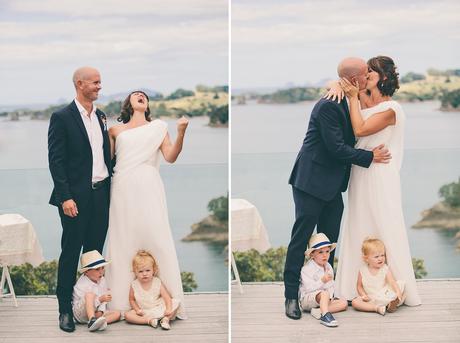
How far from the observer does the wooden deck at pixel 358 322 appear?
21.8ft

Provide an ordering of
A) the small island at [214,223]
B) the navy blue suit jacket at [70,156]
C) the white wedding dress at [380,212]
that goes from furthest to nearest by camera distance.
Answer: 1. the small island at [214,223]
2. the white wedding dress at [380,212]
3. the navy blue suit jacket at [70,156]

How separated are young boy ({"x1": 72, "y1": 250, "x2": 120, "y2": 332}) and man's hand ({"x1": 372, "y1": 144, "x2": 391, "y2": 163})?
176 cm

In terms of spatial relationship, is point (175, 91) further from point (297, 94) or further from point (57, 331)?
point (57, 331)

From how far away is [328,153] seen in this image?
664 cm

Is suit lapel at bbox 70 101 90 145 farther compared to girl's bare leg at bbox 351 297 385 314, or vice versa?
girl's bare leg at bbox 351 297 385 314

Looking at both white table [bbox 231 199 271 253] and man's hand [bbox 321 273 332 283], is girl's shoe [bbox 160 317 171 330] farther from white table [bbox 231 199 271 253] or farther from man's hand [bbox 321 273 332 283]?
man's hand [bbox 321 273 332 283]

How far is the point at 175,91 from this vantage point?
6855 mm

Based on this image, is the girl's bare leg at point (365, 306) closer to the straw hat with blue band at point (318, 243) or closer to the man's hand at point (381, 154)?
the straw hat with blue band at point (318, 243)

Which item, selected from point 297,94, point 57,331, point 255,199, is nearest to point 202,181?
point 255,199

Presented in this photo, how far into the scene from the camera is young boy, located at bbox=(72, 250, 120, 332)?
667 cm

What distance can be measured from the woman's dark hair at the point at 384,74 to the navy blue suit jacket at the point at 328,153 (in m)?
0.26

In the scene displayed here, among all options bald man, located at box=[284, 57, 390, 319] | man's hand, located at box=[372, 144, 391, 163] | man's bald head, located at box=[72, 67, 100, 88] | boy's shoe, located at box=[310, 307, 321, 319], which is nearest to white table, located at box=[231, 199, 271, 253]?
bald man, located at box=[284, 57, 390, 319]

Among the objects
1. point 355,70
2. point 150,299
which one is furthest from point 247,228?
point 355,70

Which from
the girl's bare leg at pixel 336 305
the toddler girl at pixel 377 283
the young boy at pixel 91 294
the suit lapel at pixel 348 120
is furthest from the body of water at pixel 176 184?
the toddler girl at pixel 377 283
